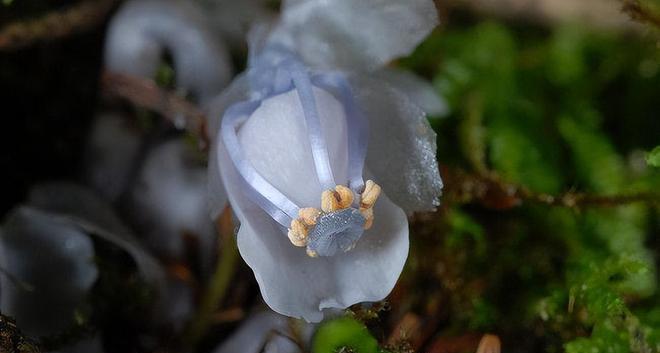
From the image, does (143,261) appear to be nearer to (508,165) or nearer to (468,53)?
(508,165)

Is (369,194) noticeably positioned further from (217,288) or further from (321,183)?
(217,288)

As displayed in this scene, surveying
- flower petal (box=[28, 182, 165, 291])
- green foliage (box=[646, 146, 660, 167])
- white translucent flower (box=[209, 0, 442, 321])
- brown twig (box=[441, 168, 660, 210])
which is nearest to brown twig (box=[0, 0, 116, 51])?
flower petal (box=[28, 182, 165, 291])

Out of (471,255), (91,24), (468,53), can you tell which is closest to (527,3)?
(468,53)

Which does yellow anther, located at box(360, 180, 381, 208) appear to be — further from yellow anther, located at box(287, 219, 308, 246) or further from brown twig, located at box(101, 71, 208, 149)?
brown twig, located at box(101, 71, 208, 149)

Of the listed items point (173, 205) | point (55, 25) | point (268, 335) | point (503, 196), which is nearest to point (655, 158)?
point (503, 196)

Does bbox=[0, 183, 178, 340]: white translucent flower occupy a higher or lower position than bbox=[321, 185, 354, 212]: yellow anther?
lower

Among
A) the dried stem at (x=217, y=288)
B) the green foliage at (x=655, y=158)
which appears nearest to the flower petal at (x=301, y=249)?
the dried stem at (x=217, y=288)

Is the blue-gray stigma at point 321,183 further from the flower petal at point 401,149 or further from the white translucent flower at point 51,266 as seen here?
the white translucent flower at point 51,266
